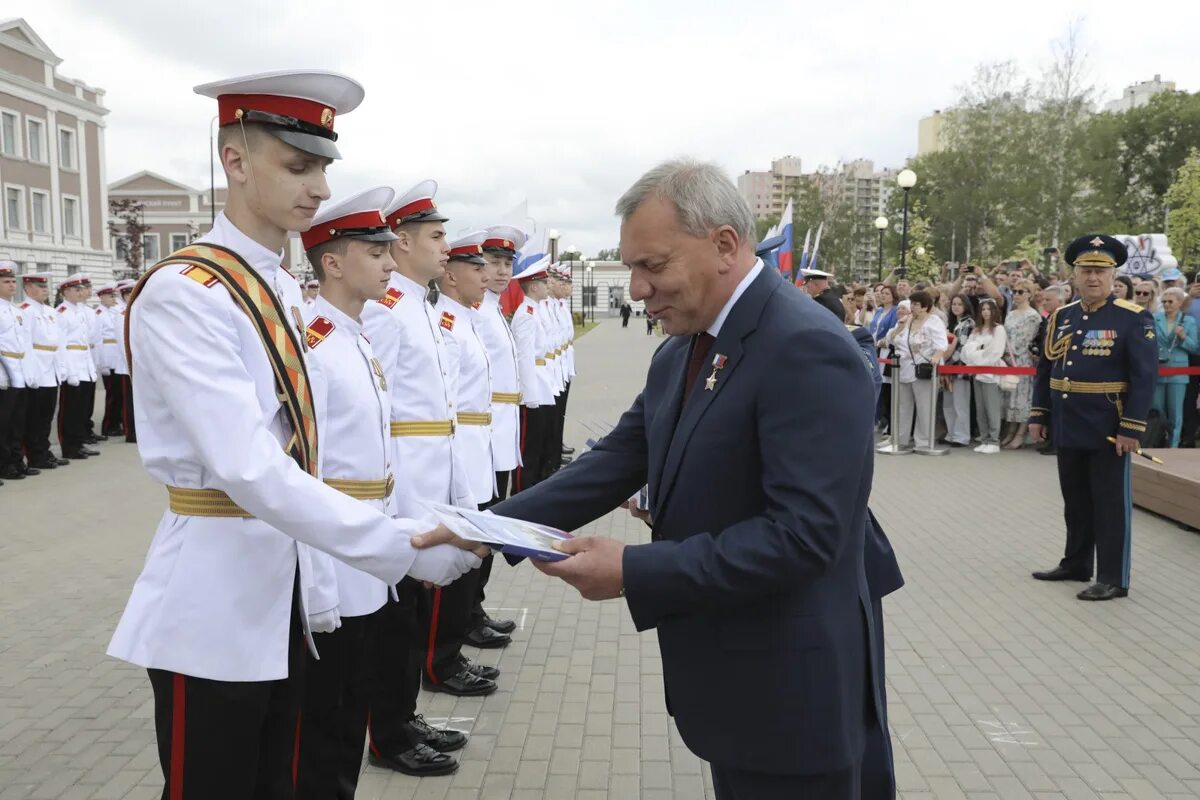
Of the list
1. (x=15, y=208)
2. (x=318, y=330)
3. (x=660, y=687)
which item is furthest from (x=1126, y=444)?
(x=15, y=208)

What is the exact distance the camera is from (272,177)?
2.41 meters

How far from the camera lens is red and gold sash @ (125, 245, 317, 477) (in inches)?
90.0

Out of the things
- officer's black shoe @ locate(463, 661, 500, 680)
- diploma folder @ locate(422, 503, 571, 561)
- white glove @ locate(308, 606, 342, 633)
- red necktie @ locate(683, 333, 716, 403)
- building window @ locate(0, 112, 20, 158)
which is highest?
building window @ locate(0, 112, 20, 158)

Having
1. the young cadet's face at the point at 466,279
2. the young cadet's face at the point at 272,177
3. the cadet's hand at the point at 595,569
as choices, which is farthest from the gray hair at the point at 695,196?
the young cadet's face at the point at 466,279

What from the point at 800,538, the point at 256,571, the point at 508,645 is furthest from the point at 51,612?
the point at 800,538

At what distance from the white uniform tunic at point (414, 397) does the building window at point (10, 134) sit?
50.9 metres

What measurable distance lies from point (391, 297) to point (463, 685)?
77.2 inches

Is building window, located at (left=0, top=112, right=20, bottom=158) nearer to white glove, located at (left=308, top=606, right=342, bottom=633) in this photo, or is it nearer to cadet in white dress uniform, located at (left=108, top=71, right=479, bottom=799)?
cadet in white dress uniform, located at (left=108, top=71, right=479, bottom=799)

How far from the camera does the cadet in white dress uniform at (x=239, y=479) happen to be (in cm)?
215

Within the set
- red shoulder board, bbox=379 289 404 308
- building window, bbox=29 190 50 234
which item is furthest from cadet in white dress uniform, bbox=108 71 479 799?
building window, bbox=29 190 50 234

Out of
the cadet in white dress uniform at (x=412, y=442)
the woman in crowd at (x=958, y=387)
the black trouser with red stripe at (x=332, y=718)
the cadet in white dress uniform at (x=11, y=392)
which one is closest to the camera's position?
the black trouser with red stripe at (x=332, y=718)

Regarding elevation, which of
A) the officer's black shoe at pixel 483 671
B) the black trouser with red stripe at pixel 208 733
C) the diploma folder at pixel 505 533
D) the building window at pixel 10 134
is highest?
the building window at pixel 10 134

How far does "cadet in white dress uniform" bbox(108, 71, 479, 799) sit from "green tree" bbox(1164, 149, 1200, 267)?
134 feet

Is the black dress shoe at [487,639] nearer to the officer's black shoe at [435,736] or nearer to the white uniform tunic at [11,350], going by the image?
the officer's black shoe at [435,736]
